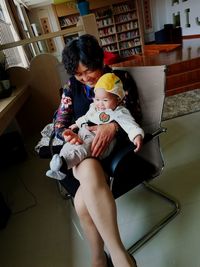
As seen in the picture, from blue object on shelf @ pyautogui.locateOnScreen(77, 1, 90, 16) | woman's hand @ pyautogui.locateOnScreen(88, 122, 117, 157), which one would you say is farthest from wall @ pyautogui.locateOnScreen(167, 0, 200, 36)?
woman's hand @ pyautogui.locateOnScreen(88, 122, 117, 157)

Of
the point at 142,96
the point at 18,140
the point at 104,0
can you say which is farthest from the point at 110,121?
the point at 104,0

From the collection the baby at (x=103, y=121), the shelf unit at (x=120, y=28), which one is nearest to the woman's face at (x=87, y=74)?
the baby at (x=103, y=121)

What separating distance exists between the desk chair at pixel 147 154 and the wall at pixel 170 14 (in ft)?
22.7

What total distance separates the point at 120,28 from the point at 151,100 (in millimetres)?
7307

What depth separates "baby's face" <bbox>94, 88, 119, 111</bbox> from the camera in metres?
1.15

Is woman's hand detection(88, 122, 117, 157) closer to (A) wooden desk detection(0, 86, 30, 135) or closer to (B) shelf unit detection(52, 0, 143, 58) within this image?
(A) wooden desk detection(0, 86, 30, 135)

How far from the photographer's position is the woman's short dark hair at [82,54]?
3.93 feet

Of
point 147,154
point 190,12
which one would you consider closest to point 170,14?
point 190,12

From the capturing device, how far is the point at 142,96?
1.36 meters

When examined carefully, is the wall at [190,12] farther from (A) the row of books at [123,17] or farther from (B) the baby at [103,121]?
(B) the baby at [103,121]

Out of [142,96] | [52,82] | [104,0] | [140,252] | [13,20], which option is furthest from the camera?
[104,0]

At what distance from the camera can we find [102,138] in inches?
44.5

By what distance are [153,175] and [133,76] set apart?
0.62 meters

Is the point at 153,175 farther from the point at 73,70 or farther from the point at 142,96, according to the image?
the point at 73,70
